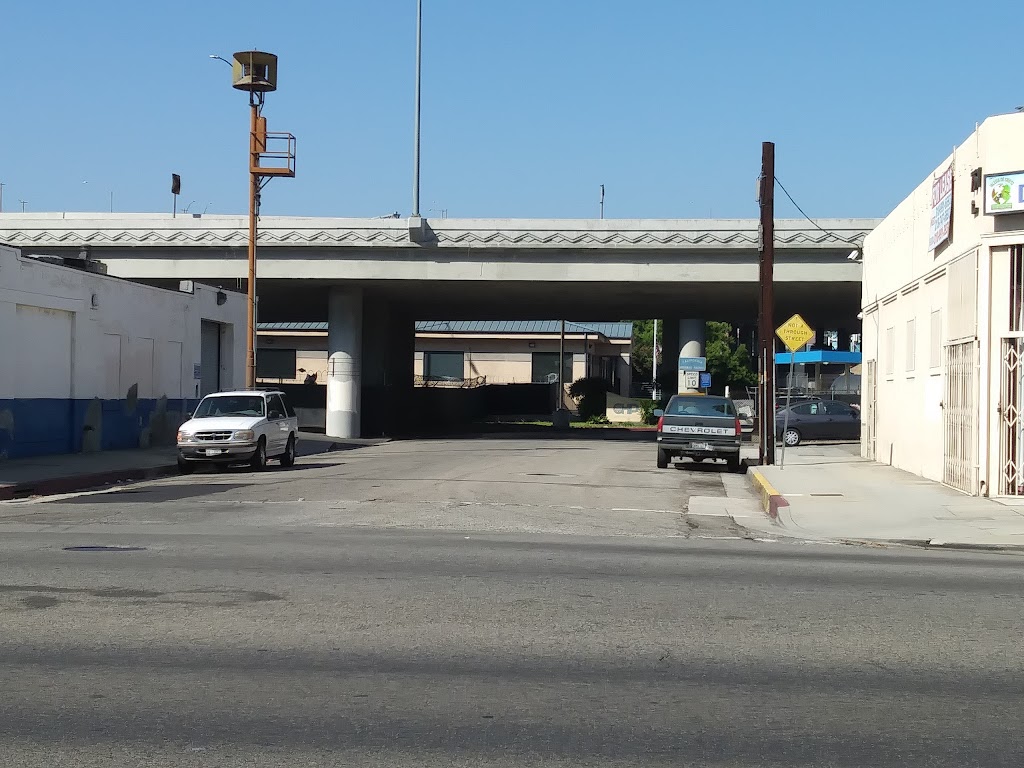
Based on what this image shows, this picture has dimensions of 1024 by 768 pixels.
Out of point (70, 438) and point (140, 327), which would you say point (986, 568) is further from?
point (140, 327)

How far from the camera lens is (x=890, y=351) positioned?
27766 mm

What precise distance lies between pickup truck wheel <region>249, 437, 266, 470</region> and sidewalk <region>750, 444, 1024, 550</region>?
10.7m

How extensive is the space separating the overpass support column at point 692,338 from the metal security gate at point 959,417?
2985 cm

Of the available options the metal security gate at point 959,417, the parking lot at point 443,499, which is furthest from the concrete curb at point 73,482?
the metal security gate at point 959,417

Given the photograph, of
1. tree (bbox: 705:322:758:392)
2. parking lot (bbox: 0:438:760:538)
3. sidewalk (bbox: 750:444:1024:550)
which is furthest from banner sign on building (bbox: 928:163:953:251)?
tree (bbox: 705:322:758:392)

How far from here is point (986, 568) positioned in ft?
38.1

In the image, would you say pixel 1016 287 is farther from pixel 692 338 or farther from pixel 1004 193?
pixel 692 338

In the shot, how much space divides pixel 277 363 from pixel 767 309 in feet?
179

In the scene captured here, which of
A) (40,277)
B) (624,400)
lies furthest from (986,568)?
(624,400)

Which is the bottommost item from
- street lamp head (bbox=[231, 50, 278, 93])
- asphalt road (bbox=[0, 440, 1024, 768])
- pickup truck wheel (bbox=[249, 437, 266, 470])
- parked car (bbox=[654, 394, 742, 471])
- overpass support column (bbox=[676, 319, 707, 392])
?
asphalt road (bbox=[0, 440, 1024, 768])

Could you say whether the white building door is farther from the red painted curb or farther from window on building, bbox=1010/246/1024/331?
window on building, bbox=1010/246/1024/331

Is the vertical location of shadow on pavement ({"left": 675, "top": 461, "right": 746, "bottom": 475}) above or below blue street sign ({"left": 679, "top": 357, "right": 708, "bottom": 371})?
below

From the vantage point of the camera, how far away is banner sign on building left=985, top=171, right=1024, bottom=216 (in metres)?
17.2

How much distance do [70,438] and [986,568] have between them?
73.1 feet
